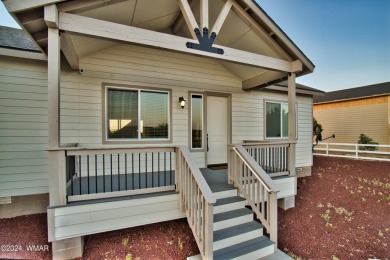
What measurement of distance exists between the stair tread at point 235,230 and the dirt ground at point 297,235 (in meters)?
0.54

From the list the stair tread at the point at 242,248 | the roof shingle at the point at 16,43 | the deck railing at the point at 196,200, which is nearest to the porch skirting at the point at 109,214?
the deck railing at the point at 196,200

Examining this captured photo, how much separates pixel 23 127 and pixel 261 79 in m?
6.06

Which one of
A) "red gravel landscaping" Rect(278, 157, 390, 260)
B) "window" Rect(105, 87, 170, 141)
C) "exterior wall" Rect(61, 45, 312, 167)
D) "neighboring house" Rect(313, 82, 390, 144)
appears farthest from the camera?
"neighboring house" Rect(313, 82, 390, 144)

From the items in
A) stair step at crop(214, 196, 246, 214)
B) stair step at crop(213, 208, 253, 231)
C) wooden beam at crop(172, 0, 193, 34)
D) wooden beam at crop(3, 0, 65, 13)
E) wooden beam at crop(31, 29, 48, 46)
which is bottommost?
stair step at crop(213, 208, 253, 231)

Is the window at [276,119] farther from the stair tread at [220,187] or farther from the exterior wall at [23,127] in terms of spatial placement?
the exterior wall at [23,127]

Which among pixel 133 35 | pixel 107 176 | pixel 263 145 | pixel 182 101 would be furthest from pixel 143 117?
pixel 263 145

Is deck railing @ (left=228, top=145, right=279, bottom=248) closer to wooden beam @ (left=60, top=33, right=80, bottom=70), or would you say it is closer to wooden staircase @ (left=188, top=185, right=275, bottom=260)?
wooden staircase @ (left=188, top=185, right=275, bottom=260)

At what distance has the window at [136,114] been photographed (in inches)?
188

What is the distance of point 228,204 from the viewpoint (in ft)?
11.8

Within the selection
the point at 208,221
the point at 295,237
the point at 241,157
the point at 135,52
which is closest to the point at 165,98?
the point at 135,52

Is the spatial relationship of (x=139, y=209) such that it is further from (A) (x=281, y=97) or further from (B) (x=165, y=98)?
(A) (x=281, y=97)

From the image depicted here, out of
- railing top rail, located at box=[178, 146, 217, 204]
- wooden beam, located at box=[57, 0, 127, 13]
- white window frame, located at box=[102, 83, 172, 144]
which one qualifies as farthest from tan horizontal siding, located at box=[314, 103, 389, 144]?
wooden beam, located at box=[57, 0, 127, 13]

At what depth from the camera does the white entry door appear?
5.97 meters

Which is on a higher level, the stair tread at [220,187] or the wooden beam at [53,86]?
the wooden beam at [53,86]
